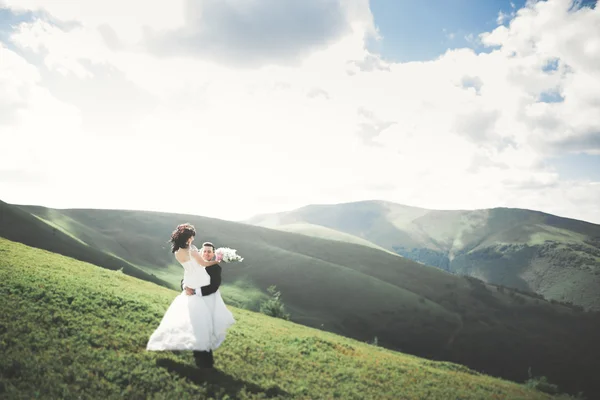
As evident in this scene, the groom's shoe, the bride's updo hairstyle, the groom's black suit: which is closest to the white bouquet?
the groom's black suit

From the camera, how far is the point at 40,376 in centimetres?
1127

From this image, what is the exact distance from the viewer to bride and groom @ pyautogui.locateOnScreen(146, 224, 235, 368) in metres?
13.1

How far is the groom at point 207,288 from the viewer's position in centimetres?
1373

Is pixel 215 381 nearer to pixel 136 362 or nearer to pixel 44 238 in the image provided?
pixel 136 362

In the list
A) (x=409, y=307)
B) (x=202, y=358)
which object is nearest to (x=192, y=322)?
(x=202, y=358)

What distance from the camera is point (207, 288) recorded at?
13844 millimetres

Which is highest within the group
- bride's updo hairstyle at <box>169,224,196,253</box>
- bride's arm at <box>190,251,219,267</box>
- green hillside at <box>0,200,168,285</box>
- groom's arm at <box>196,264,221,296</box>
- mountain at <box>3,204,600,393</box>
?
bride's updo hairstyle at <box>169,224,196,253</box>

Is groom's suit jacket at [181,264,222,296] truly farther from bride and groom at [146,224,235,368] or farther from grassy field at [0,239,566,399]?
grassy field at [0,239,566,399]

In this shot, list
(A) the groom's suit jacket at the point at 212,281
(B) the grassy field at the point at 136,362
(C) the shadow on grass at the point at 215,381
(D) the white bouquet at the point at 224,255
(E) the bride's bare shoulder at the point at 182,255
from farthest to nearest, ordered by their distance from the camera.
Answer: (D) the white bouquet at the point at 224,255 < (A) the groom's suit jacket at the point at 212,281 < (E) the bride's bare shoulder at the point at 182,255 < (C) the shadow on grass at the point at 215,381 < (B) the grassy field at the point at 136,362

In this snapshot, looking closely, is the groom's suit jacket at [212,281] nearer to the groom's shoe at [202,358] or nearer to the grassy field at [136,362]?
the groom's shoe at [202,358]

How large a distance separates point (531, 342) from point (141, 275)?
12663 centimetres

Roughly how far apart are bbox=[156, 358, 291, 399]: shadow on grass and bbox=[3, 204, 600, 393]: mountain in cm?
8524

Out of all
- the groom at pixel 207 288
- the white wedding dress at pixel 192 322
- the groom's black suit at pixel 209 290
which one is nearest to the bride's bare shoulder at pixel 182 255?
the white wedding dress at pixel 192 322

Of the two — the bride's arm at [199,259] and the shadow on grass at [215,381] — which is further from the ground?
the bride's arm at [199,259]
